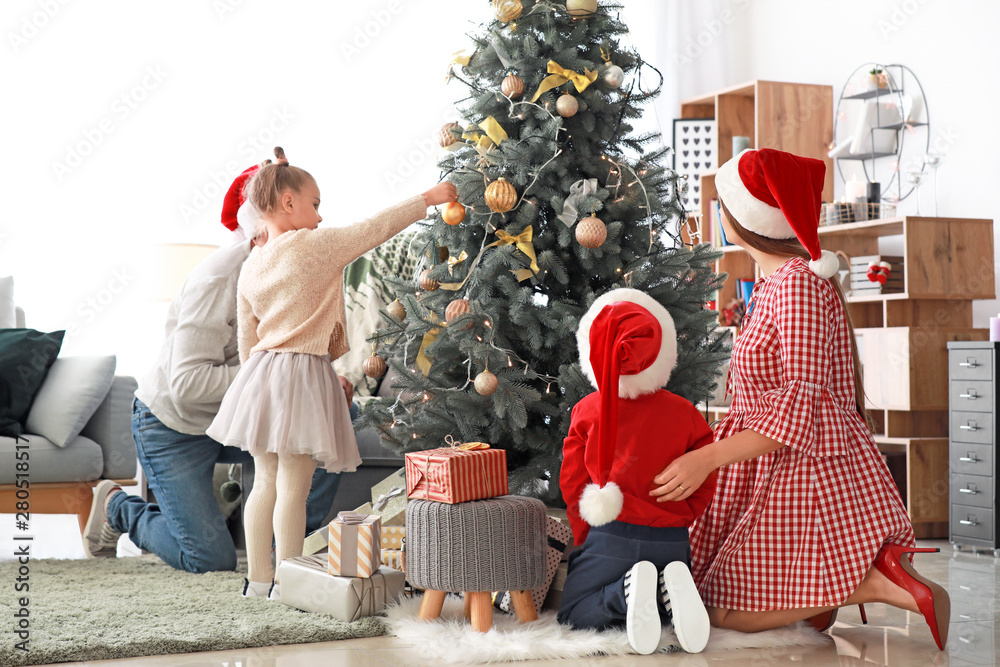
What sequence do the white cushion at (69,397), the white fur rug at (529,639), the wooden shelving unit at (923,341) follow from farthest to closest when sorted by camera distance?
the wooden shelving unit at (923,341) < the white cushion at (69,397) < the white fur rug at (529,639)

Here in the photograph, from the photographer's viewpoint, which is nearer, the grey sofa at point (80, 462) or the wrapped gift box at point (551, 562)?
the wrapped gift box at point (551, 562)

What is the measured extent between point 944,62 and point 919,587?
3.00 metres

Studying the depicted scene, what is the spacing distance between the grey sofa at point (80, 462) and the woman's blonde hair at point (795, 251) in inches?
89.6

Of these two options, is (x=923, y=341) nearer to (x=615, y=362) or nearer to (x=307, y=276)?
(x=615, y=362)

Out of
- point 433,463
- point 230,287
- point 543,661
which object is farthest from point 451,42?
point 543,661

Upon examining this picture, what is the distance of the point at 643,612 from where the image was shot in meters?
1.90

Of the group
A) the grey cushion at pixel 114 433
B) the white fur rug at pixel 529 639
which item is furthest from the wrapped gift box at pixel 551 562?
the grey cushion at pixel 114 433

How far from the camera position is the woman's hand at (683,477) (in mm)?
1962

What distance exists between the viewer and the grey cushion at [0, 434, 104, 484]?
124 inches

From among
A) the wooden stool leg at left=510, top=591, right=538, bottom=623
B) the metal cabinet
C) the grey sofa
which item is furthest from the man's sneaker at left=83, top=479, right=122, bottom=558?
the metal cabinet

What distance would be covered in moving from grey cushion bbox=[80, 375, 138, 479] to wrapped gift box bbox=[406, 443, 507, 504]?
1630 millimetres

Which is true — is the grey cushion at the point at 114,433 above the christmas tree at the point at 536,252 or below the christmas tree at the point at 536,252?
below

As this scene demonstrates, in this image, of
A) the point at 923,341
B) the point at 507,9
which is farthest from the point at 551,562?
the point at 923,341

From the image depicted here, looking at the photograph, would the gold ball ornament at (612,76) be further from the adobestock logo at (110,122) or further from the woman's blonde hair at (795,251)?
the adobestock logo at (110,122)
